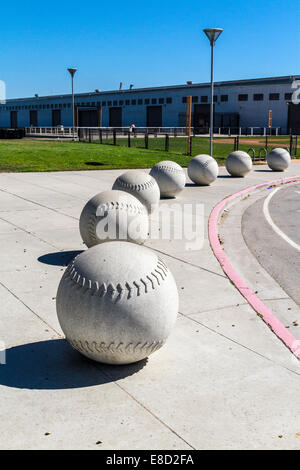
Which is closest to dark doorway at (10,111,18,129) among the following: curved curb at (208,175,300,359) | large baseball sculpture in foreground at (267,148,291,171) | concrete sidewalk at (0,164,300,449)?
large baseball sculpture in foreground at (267,148,291,171)

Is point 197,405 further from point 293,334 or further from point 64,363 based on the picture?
point 293,334

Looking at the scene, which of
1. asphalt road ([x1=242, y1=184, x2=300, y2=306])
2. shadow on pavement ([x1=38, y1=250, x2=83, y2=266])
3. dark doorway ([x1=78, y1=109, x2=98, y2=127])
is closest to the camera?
shadow on pavement ([x1=38, y1=250, x2=83, y2=266])

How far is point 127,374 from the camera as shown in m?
5.06

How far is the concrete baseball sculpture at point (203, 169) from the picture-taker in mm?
19391

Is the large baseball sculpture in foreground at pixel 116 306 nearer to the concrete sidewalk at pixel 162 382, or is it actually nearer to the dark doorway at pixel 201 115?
the concrete sidewalk at pixel 162 382

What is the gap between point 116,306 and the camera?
4.79m

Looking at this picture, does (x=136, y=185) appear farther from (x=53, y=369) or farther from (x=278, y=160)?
(x=278, y=160)

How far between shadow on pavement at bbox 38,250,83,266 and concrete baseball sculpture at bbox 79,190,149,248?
39 cm

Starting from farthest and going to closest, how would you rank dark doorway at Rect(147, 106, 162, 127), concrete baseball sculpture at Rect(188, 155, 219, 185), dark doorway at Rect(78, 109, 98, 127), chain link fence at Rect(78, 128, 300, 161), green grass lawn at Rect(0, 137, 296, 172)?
dark doorway at Rect(78, 109, 98, 127) → dark doorway at Rect(147, 106, 162, 127) → chain link fence at Rect(78, 128, 300, 161) → green grass lawn at Rect(0, 137, 296, 172) → concrete baseball sculpture at Rect(188, 155, 219, 185)

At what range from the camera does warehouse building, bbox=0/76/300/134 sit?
75.2 meters

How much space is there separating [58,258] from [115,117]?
86.7 m

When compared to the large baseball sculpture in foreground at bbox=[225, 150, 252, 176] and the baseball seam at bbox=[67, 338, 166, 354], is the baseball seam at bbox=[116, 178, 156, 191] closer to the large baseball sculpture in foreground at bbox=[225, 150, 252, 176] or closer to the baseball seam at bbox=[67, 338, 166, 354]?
the baseball seam at bbox=[67, 338, 166, 354]

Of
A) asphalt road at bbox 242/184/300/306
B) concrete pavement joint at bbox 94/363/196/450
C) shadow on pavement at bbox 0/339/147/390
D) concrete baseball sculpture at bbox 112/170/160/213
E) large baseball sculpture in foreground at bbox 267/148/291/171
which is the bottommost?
concrete pavement joint at bbox 94/363/196/450

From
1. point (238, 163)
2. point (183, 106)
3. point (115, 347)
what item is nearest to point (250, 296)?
point (115, 347)
